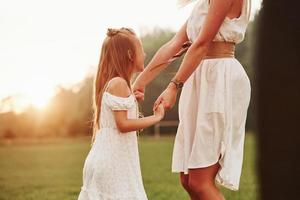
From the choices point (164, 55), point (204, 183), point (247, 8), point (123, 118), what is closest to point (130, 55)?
point (164, 55)

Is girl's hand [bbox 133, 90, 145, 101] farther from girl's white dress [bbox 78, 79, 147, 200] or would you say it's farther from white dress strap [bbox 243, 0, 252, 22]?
white dress strap [bbox 243, 0, 252, 22]

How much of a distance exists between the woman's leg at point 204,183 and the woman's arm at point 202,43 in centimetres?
35

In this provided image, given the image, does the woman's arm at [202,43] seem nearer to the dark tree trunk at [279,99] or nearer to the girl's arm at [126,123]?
the girl's arm at [126,123]

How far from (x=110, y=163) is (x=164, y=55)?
0.65 m

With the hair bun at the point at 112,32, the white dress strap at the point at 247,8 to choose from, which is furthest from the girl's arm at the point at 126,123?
the white dress strap at the point at 247,8

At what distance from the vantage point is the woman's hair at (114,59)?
405cm

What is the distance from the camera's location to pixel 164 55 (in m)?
4.17

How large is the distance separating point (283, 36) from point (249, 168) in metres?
9.39

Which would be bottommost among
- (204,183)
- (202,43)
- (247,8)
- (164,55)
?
(204,183)

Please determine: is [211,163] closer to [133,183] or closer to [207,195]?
[207,195]

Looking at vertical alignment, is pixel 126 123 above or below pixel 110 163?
above

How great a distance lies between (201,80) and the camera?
380 cm

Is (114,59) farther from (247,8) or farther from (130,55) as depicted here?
(247,8)

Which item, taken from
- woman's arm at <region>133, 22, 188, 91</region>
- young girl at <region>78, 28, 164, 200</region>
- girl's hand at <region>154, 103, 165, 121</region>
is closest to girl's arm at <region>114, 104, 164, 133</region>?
young girl at <region>78, 28, 164, 200</region>
